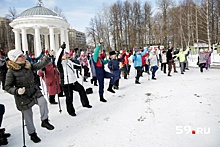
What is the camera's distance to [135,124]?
13.6 feet

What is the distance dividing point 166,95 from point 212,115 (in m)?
2.03

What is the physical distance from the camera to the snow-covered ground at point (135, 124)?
3443 millimetres

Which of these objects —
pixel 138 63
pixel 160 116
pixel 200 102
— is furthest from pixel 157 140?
pixel 138 63

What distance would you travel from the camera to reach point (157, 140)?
11.1 ft

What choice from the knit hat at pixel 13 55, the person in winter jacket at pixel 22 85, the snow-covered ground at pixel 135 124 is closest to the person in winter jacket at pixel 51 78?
the snow-covered ground at pixel 135 124

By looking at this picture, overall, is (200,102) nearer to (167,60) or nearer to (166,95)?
(166,95)

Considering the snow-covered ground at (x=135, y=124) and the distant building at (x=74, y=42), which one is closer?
the snow-covered ground at (x=135, y=124)

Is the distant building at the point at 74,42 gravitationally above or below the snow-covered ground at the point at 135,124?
above

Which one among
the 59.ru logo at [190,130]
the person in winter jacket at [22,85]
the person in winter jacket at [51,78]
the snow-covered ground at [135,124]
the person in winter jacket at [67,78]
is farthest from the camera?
the person in winter jacket at [51,78]

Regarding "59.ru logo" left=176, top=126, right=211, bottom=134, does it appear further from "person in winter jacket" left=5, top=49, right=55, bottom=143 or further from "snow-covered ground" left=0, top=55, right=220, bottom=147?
"person in winter jacket" left=5, top=49, right=55, bottom=143

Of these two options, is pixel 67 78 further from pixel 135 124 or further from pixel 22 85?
pixel 135 124

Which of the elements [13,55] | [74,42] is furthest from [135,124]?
[74,42]

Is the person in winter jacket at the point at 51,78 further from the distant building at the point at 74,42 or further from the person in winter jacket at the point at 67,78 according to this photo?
the distant building at the point at 74,42

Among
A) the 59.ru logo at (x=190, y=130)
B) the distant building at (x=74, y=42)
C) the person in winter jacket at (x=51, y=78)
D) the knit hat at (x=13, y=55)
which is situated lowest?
the 59.ru logo at (x=190, y=130)
